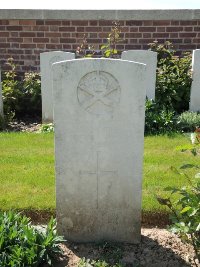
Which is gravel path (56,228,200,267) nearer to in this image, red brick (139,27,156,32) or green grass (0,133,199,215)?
green grass (0,133,199,215)

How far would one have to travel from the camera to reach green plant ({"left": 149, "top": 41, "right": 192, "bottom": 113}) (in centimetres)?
682

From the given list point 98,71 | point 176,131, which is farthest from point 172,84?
point 98,71

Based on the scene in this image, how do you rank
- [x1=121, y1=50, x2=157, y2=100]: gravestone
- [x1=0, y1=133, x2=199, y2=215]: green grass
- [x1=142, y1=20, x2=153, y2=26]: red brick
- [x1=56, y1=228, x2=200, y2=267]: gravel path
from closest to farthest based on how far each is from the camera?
[x1=56, y1=228, x2=200, y2=267]: gravel path < [x1=0, y1=133, x2=199, y2=215]: green grass < [x1=121, y1=50, x2=157, y2=100]: gravestone < [x1=142, y1=20, x2=153, y2=26]: red brick

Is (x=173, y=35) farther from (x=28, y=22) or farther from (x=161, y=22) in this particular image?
(x=28, y=22)

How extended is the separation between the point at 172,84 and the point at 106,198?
4.48 meters

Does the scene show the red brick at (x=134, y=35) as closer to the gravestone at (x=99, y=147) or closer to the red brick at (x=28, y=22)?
the red brick at (x=28, y=22)

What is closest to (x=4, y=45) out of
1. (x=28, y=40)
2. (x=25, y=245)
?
(x=28, y=40)

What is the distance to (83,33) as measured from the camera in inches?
297

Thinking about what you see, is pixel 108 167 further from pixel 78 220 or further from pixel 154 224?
pixel 154 224

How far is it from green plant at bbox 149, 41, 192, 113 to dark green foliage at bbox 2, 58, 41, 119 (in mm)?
2481

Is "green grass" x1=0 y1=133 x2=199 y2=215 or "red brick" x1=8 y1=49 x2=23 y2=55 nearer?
"green grass" x1=0 y1=133 x2=199 y2=215

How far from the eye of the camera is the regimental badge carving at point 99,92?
2605mm

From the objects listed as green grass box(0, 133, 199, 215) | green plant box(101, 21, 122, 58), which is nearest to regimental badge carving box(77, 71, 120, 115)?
green grass box(0, 133, 199, 215)

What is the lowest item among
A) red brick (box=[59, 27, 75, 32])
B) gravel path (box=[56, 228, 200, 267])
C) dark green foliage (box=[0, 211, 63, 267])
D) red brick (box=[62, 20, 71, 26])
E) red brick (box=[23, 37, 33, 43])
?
gravel path (box=[56, 228, 200, 267])
